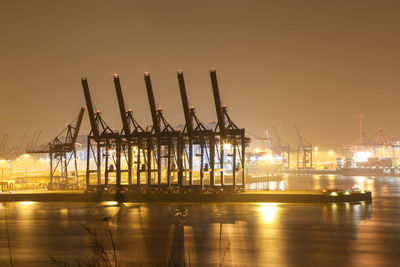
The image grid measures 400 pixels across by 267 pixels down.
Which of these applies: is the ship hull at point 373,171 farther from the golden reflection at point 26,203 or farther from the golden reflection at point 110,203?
the golden reflection at point 26,203

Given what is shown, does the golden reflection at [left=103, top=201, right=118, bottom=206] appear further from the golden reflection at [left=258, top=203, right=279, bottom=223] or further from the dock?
the golden reflection at [left=258, top=203, right=279, bottom=223]

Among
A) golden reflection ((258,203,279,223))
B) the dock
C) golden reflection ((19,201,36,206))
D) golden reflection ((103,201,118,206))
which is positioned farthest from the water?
golden reflection ((19,201,36,206))

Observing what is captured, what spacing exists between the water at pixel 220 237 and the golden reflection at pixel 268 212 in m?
0.06

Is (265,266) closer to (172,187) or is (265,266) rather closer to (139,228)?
(139,228)

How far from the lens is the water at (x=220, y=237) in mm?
17078

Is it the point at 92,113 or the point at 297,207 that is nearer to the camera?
the point at 297,207

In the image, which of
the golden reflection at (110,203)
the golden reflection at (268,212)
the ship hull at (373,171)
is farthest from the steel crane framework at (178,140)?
the ship hull at (373,171)

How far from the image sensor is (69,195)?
4638cm

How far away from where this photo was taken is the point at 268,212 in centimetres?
3306

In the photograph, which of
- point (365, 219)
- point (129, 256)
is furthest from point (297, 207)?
point (129, 256)

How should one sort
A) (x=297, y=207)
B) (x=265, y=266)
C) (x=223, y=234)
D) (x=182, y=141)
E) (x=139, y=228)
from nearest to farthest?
(x=265, y=266), (x=223, y=234), (x=139, y=228), (x=297, y=207), (x=182, y=141)

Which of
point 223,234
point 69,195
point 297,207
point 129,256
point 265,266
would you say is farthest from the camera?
point 69,195

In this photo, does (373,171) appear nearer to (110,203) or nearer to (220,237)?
(110,203)

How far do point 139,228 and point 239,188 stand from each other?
72.2 feet
